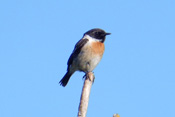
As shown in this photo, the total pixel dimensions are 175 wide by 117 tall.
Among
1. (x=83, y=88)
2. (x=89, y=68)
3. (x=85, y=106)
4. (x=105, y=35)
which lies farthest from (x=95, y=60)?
(x=85, y=106)

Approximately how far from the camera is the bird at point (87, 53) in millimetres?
10062

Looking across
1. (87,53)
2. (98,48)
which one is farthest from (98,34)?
(87,53)

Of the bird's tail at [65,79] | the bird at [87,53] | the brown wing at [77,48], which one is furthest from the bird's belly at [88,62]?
the bird's tail at [65,79]

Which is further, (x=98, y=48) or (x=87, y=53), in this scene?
(x=98, y=48)

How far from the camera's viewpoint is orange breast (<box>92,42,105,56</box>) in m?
10.1

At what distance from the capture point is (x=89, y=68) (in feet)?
33.3

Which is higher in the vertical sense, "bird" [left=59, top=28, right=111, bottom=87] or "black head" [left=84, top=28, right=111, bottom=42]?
"black head" [left=84, top=28, right=111, bottom=42]

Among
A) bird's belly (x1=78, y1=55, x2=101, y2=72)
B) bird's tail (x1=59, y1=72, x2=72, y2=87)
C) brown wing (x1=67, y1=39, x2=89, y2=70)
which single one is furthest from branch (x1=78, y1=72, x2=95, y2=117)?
bird's tail (x1=59, y1=72, x2=72, y2=87)

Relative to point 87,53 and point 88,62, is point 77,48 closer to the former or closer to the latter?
point 87,53

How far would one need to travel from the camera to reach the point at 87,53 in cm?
1006

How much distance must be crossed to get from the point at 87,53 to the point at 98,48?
362 millimetres

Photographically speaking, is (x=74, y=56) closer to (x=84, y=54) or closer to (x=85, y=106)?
(x=84, y=54)

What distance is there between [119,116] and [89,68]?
6.82m

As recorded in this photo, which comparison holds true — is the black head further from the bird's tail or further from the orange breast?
the bird's tail
